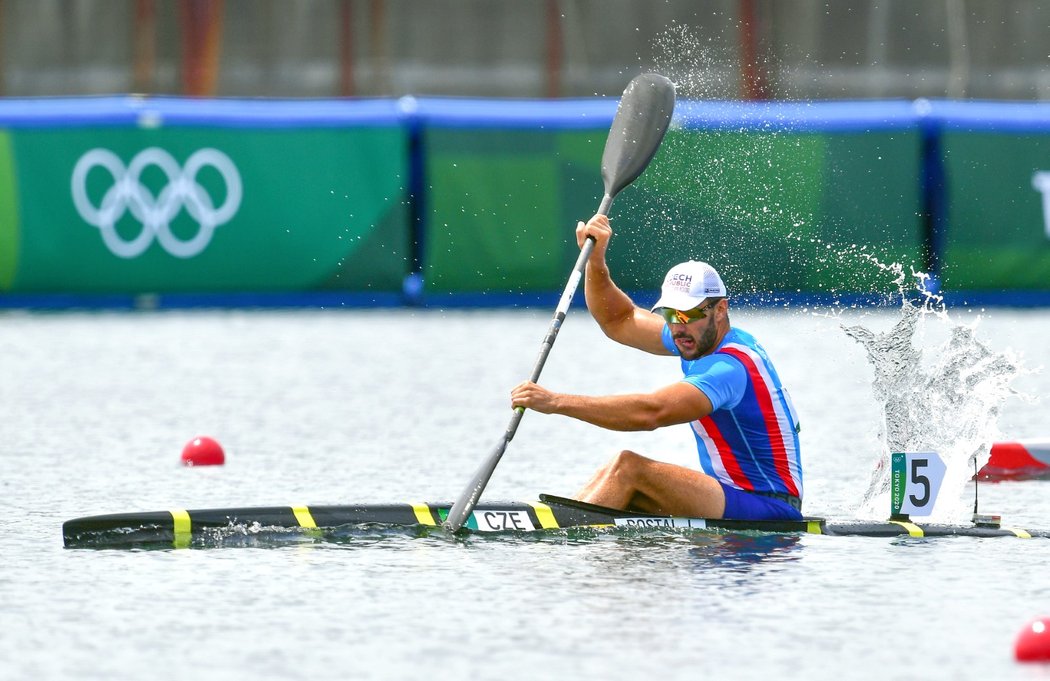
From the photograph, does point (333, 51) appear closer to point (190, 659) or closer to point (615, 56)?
point (615, 56)

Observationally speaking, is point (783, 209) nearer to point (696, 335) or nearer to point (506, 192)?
point (506, 192)

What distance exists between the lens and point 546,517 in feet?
29.7

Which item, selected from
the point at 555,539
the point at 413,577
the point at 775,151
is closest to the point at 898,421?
the point at 555,539

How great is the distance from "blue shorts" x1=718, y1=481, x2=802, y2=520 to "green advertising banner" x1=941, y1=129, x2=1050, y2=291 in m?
11.6

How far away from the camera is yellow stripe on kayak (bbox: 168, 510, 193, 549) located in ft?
28.9

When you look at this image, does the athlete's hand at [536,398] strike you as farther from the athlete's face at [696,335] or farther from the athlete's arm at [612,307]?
the athlete's arm at [612,307]

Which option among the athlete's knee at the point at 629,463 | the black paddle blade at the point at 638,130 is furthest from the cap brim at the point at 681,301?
the black paddle blade at the point at 638,130

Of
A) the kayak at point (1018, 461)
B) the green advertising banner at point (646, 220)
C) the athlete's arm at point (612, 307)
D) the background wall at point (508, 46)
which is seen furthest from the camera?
the background wall at point (508, 46)

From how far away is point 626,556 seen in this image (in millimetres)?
8492

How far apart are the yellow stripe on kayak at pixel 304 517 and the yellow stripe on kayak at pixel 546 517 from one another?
935 millimetres

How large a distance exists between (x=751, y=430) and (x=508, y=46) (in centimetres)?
1874

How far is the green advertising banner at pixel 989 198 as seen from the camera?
66.5 ft

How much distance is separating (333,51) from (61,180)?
312 inches

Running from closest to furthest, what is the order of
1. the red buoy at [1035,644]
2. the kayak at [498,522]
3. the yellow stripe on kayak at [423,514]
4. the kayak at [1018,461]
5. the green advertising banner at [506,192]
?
the red buoy at [1035,644] < the kayak at [498,522] < the yellow stripe on kayak at [423,514] < the kayak at [1018,461] < the green advertising banner at [506,192]
